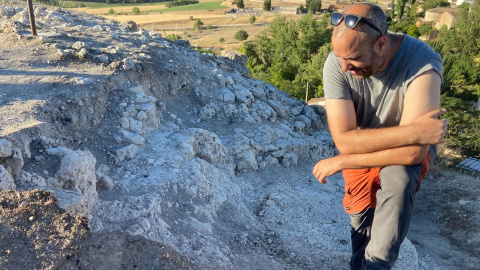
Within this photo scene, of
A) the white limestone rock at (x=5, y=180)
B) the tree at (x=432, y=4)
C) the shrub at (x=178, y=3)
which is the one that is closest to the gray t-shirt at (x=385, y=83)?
the white limestone rock at (x=5, y=180)

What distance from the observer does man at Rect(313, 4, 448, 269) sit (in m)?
2.18

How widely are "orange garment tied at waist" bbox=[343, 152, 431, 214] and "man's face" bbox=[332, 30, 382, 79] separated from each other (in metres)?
0.62

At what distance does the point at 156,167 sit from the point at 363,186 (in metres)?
2.43

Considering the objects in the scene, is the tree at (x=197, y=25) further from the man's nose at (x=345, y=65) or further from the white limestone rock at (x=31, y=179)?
the man's nose at (x=345, y=65)

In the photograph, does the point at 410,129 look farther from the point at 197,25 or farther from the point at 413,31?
the point at 197,25

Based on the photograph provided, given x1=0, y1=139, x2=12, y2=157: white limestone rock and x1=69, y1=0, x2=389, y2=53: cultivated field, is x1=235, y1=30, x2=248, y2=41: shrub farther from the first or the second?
x1=0, y1=139, x2=12, y2=157: white limestone rock

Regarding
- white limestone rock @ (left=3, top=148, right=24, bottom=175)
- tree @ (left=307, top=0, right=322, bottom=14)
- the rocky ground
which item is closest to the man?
the rocky ground

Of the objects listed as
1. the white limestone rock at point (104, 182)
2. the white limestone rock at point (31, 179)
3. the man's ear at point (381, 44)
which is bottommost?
the white limestone rock at point (104, 182)

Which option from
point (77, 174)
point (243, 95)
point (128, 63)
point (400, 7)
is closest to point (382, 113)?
point (77, 174)

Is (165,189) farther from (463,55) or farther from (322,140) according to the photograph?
(463,55)

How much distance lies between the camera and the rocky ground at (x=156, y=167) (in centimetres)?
276

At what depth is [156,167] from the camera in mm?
4293

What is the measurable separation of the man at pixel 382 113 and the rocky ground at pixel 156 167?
4.93 ft

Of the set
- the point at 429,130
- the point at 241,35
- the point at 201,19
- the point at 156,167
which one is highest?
the point at 429,130
